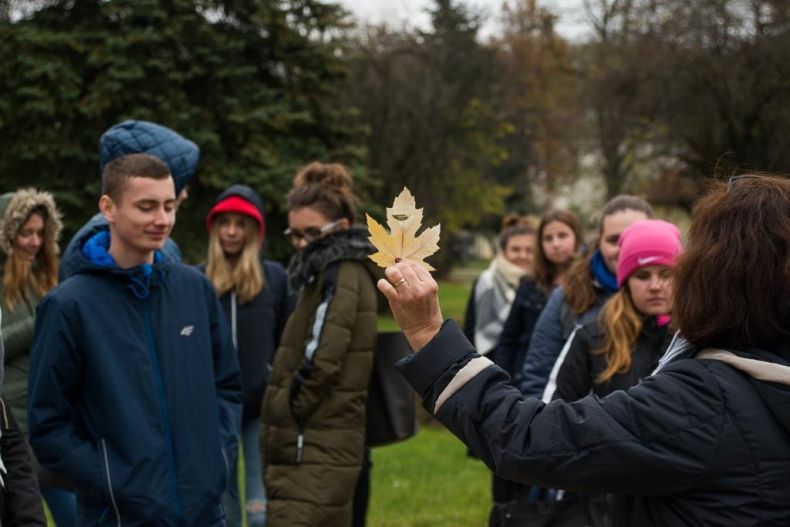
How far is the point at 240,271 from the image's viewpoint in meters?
5.82

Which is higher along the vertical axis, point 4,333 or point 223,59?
point 223,59

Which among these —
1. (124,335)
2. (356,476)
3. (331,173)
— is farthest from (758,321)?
(331,173)

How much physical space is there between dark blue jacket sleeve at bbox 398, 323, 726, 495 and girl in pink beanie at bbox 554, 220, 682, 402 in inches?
68.8

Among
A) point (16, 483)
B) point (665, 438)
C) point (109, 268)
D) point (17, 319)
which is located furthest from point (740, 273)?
point (17, 319)

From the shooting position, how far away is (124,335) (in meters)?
3.60

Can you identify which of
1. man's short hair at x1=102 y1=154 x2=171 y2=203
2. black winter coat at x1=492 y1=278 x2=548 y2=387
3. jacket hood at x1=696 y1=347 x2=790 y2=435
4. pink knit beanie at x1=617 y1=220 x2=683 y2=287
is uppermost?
man's short hair at x1=102 y1=154 x2=171 y2=203

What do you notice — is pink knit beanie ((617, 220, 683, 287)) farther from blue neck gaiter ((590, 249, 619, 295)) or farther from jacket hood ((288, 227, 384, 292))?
jacket hood ((288, 227, 384, 292))

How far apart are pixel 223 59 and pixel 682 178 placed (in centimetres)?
1197

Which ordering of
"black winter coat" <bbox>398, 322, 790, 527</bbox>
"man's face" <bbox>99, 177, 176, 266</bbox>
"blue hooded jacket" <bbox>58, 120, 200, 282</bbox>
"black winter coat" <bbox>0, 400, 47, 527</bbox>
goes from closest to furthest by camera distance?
"black winter coat" <bbox>398, 322, 790, 527</bbox>
"black winter coat" <bbox>0, 400, 47, 527</bbox>
"man's face" <bbox>99, 177, 176, 266</bbox>
"blue hooded jacket" <bbox>58, 120, 200, 282</bbox>

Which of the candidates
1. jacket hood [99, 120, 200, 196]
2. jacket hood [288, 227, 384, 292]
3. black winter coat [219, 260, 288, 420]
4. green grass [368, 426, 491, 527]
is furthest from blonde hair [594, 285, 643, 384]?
green grass [368, 426, 491, 527]

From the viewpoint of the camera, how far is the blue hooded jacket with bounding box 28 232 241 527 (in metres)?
3.52

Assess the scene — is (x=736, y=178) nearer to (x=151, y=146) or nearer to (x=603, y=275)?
(x=603, y=275)

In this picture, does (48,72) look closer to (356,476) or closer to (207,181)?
(207,181)

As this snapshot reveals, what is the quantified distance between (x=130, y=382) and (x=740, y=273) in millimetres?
2276
